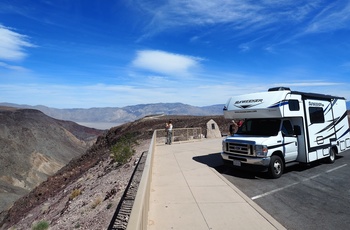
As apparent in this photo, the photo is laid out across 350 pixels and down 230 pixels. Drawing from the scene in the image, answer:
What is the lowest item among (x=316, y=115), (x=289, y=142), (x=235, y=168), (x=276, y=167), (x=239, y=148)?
(x=235, y=168)

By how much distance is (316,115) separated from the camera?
11.6 m

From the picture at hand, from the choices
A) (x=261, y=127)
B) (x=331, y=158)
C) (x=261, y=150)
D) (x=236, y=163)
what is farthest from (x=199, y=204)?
(x=331, y=158)

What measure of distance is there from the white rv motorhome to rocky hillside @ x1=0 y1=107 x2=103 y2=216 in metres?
34.2

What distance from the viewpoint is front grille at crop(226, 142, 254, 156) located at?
10086 mm

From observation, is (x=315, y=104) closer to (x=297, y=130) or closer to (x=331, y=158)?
(x=297, y=130)

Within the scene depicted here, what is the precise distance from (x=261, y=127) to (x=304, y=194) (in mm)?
3470

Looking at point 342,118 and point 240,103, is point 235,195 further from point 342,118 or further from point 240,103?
point 342,118

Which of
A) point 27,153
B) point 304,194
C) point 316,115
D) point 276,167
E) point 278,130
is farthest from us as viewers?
point 27,153

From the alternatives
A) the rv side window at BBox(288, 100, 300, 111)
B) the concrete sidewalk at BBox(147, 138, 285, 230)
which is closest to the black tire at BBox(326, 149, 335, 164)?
the rv side window at BBox(288, 100, 300, 111)

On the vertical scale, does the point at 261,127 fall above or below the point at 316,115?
below

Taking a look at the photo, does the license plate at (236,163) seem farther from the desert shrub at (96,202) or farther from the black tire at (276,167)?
the desert shrub at (96,202)

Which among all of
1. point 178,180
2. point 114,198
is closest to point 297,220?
point 178,180

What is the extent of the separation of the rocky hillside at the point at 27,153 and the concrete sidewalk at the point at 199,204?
107ft

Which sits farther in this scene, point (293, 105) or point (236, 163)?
point (236, 163)
